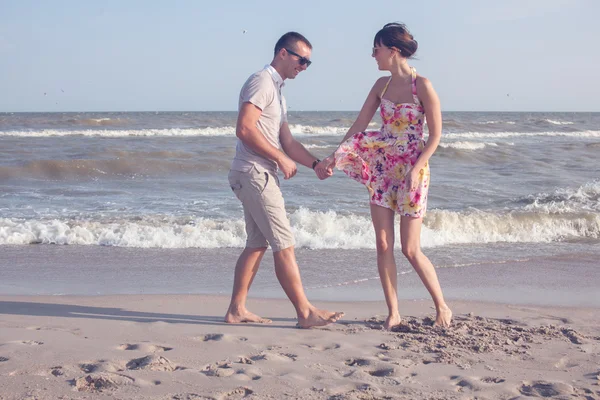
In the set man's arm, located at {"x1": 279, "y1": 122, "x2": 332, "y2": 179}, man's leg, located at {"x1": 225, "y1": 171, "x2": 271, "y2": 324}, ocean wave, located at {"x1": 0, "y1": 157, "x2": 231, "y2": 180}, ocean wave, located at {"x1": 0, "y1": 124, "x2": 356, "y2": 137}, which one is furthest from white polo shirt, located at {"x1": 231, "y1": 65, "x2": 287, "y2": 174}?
ocean wave, located at {"x1": 0, "y1": 124, "x2": 356, "y2": 137}

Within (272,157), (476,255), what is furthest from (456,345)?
(476,255)

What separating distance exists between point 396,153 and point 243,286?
4.23ft

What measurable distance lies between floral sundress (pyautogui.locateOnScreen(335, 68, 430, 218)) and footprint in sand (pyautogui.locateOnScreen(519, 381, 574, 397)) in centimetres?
116

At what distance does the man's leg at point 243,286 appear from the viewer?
423 centimetres

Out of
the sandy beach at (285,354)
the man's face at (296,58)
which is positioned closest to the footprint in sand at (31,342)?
the sandy beach at (285,354)

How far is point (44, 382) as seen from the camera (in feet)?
9.93

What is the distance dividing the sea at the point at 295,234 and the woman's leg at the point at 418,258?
1053 millimetres

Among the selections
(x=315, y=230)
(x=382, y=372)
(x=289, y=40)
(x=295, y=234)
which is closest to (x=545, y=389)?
(x=382, y=372)

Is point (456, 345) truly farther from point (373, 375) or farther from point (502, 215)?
point (502, 215)

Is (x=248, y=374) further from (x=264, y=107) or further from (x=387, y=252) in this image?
(x=264, y=107)

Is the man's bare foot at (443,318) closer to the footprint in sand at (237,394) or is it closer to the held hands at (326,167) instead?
the held hands at (326,167)

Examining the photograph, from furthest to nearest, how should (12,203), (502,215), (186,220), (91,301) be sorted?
(12,203)
(502,215)
(186,220)
(91,301)

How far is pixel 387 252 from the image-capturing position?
13.3 ft

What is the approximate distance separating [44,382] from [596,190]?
10012 millimetres
